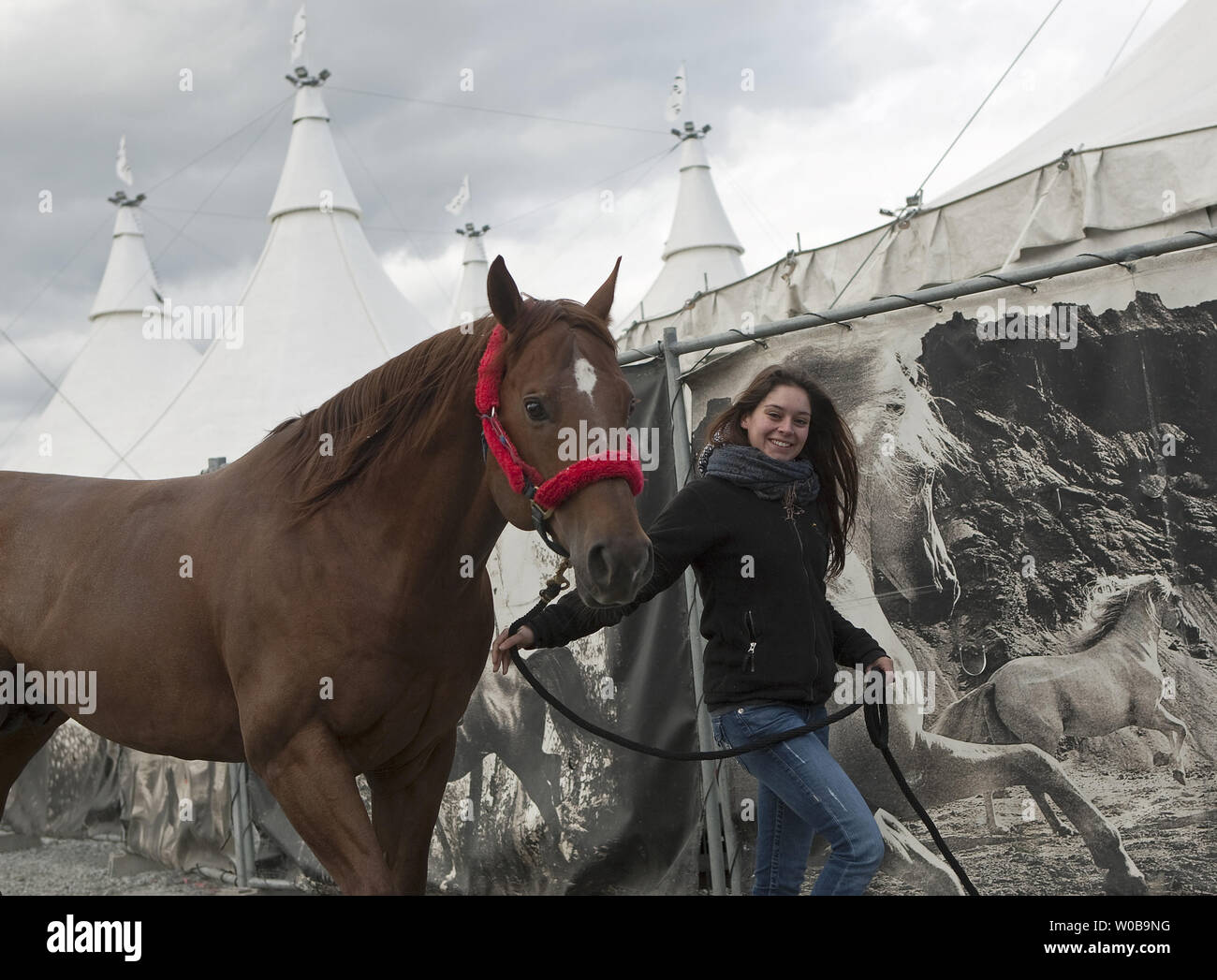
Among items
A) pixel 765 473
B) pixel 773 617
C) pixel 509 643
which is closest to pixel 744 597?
pixel 773 617

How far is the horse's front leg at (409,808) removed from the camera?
2709mm

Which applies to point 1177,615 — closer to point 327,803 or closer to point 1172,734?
point 1172,734

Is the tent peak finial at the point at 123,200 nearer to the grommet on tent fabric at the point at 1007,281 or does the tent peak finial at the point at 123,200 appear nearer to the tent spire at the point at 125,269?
the tent spire at the point at 125,269

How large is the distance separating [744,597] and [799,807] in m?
Result: 0.52

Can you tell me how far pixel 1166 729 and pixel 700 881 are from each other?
5.80 ft

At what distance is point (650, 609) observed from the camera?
4.23 meters

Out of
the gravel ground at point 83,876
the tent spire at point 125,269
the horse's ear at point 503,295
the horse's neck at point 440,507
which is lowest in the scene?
the gravel ground at point 83,876

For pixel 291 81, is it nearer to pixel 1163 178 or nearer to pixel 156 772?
pixel 156 772

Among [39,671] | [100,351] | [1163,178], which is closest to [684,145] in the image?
[100,351]

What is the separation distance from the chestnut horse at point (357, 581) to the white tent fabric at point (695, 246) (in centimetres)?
1408

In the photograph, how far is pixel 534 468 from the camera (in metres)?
2.25

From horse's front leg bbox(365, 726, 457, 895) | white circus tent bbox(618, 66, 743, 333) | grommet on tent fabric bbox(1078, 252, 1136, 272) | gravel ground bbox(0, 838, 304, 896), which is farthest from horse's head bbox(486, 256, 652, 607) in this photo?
white circus tent bbox(618, 66, 743, 333)

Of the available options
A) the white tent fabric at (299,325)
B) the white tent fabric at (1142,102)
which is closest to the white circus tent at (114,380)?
the white tent fabric at (299,325)

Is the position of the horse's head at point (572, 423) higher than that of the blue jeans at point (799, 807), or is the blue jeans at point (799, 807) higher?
the horse's head at point (572, 423)
